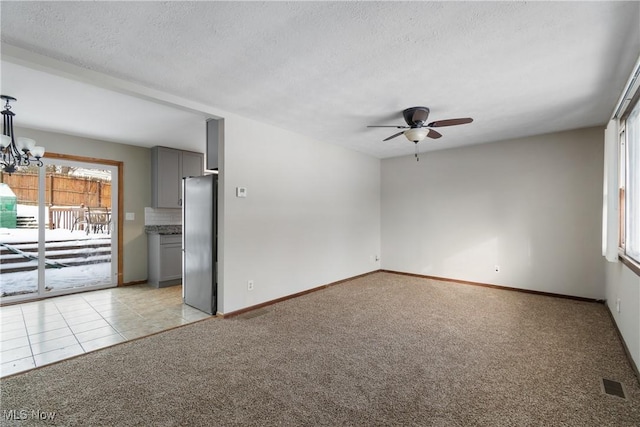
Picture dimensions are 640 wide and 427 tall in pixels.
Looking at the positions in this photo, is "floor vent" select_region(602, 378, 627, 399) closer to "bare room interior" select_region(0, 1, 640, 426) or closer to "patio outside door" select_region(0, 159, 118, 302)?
"bare room interior" select_region(0, 1, 640, 426)

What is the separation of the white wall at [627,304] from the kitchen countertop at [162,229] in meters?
5.95

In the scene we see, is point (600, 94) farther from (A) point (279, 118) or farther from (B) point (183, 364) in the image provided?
(B) point (183, 364)

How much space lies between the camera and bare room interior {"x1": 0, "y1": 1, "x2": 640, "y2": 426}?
1939mm

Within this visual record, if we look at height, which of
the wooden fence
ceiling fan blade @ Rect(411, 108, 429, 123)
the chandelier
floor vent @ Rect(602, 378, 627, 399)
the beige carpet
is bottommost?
the beige carpet

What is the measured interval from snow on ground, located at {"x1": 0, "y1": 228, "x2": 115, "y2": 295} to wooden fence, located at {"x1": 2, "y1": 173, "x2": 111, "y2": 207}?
0.48 m

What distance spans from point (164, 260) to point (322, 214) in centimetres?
289

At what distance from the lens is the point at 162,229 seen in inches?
213

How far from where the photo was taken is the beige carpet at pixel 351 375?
185 centimetres

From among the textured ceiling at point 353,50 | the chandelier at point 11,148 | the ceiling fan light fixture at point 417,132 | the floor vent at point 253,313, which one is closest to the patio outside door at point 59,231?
the chandelier at point 11,148

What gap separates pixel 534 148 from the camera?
181 inches

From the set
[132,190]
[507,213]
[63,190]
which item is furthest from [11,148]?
[507,213]

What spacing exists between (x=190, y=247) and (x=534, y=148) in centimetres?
539

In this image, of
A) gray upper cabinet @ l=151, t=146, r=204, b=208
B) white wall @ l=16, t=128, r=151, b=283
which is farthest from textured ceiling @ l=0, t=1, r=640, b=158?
gray upper cabinet @ l=151, t=146, r=204, b=208

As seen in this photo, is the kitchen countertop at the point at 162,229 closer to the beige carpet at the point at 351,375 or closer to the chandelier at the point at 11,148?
the chandelier at the point at 11,148
